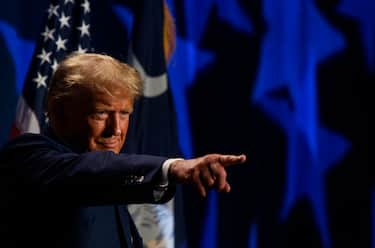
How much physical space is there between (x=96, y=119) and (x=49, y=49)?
1.15 meters

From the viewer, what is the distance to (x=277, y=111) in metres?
2.53

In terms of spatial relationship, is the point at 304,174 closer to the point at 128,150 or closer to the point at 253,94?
the point at 253,94

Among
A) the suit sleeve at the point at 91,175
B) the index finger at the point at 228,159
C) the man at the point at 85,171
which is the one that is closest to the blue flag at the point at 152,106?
the man at the point at 85,171

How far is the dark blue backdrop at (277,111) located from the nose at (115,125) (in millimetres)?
1323

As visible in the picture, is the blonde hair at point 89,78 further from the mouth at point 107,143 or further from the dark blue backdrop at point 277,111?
the dark blue backdrop at point 277,111

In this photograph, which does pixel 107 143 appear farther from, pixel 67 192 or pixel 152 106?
pixel 152 106

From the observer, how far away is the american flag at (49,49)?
2162mm

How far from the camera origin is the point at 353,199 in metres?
2.45

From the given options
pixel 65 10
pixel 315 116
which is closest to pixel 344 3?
pixel 315 116

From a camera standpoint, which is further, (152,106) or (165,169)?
(152,106)

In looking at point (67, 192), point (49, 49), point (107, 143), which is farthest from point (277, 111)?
point (67, 192)

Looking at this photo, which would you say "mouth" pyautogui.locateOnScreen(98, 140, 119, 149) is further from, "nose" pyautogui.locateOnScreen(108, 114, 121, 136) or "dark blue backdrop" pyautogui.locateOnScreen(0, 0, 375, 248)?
"dark blue backdrop" pyautogui.locateOnScreen(0, 0, 375, 248)

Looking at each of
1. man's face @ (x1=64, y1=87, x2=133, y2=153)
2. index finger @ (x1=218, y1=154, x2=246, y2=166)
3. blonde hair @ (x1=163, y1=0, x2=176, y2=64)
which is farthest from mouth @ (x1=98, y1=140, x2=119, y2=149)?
blonde hair @ (x1=163, y1=0, x2=176, y2=64)

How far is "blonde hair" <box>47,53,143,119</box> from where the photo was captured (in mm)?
1101
